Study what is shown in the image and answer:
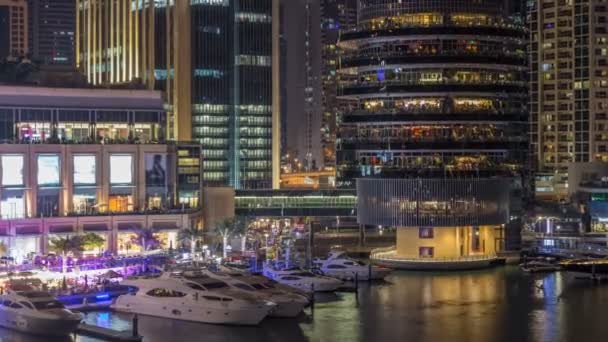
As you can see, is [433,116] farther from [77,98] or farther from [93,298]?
[93,298]

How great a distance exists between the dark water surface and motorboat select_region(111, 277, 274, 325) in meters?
0.65

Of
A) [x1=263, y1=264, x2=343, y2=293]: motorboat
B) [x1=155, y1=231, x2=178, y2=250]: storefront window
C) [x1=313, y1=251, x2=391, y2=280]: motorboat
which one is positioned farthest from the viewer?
[x1=155, y1=231, x2=178, y2=250]: storefront window

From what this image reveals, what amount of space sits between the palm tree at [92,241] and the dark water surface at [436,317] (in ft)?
73.9

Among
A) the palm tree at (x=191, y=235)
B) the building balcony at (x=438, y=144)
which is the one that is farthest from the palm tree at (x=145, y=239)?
the building balcony at (x=438, y=144)

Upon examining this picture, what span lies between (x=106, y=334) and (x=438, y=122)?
43597mm

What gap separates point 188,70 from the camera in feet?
509

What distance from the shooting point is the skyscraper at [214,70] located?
507 feet

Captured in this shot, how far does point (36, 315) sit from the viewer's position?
6044 cm

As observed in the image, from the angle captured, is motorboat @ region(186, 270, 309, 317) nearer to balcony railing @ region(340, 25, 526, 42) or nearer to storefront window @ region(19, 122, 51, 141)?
storefront window @ region(19, 122, 51, 141)

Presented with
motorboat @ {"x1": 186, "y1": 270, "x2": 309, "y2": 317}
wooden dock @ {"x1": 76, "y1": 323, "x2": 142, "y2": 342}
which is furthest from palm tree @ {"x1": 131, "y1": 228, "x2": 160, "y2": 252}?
wooden dock @ {"x1": 76, "y1": 323, "x2": 142, "y2": 342}

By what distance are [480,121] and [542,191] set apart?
255 feet

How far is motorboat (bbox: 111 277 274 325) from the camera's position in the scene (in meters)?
64.8

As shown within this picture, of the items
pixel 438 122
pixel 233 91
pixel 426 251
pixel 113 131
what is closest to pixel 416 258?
pixel 426 251

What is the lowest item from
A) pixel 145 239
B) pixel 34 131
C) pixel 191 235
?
pixel 145 239
